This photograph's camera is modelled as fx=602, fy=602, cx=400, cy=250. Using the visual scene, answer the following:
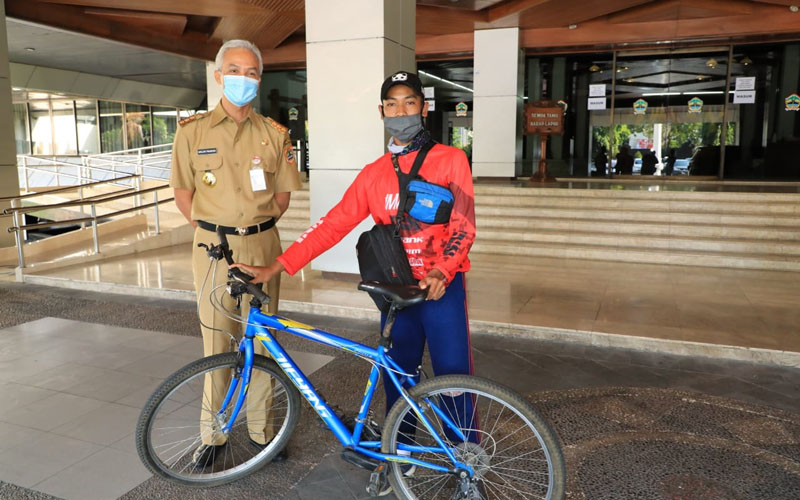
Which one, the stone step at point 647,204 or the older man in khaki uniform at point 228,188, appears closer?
the older man in khaki uniform at point 228,188

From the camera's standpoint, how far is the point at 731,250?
25.3 feet

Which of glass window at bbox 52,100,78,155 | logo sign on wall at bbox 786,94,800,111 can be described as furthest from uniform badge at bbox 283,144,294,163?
glass window at bbox 52,100,78,155

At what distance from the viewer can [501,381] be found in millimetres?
3932

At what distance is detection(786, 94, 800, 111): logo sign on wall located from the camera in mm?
12852

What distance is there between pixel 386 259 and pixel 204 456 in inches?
51.4

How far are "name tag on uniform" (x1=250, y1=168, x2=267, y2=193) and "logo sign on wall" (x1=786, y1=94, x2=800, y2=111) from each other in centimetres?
1382

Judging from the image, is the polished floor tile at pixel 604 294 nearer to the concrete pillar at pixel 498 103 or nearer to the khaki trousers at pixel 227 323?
the khaki trousers at pixel 227 323

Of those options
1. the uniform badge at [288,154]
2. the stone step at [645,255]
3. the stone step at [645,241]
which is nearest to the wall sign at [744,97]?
the stone step at [645,241]

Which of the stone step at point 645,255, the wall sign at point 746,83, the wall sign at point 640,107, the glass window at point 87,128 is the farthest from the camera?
the glass window at point 87,128

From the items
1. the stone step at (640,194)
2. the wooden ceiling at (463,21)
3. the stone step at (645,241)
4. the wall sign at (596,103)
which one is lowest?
the stone step at (645,241)

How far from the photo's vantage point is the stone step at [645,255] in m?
7.36

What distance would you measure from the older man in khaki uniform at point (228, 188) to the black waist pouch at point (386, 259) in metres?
0.71

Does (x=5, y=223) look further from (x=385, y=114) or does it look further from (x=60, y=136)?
(x=60, y=136)

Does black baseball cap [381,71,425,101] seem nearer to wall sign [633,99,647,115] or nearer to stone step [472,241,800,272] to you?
stone step [472,241,800,272]
